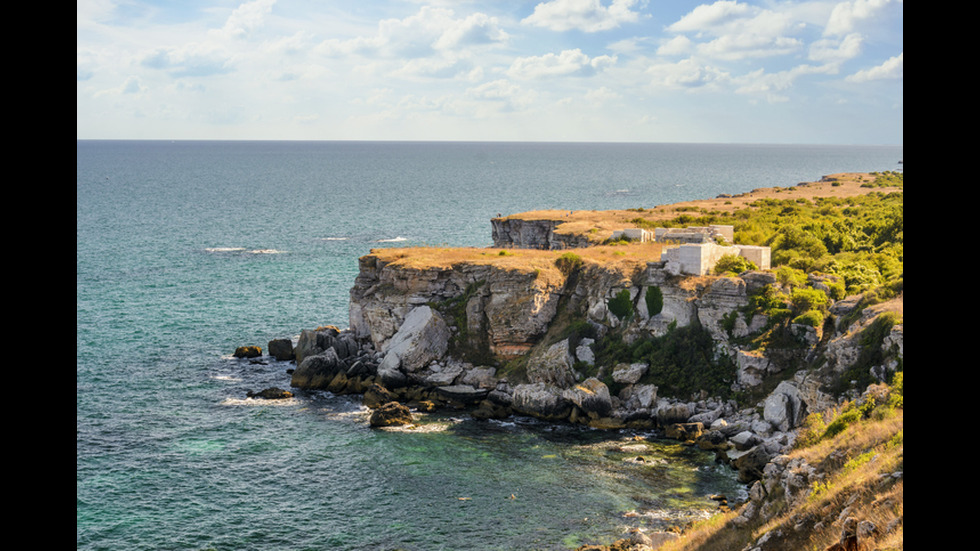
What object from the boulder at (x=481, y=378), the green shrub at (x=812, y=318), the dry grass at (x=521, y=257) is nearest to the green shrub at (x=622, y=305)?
the dry grass at (x=521, y=257)

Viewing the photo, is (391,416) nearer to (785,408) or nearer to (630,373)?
(630,373)

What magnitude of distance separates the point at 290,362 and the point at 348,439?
18177mm

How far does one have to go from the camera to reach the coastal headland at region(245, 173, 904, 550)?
46.6 m

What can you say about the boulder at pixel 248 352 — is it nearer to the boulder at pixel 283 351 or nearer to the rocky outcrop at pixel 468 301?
the boulder at pixel 283 351

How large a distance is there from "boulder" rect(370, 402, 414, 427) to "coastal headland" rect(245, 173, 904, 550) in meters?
0.13

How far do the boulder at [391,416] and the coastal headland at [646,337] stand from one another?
128 millimetres

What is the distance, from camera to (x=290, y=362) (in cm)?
6481

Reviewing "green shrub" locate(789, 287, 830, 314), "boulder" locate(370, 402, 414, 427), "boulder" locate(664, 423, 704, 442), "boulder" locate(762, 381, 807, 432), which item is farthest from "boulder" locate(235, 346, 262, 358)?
"green shrub" locate(789, 287, 830, 314)

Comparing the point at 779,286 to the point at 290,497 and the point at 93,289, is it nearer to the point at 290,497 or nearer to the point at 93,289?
the point at 290,497

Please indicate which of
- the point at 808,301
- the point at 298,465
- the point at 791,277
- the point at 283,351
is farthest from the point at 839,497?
the point at 283,351

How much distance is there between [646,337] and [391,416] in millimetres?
18755
